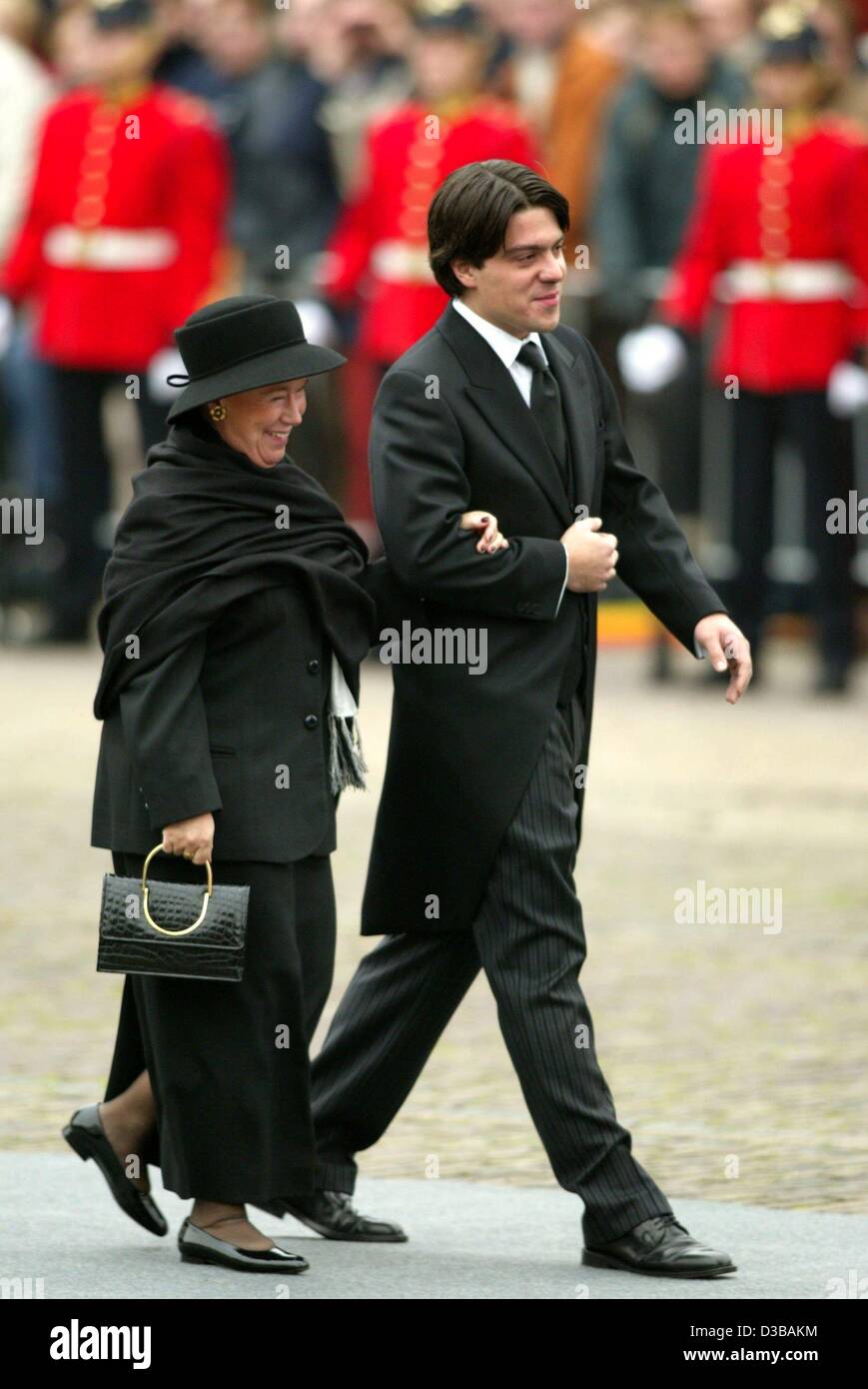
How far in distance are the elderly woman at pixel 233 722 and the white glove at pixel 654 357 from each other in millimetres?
7027

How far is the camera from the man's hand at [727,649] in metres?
5.63

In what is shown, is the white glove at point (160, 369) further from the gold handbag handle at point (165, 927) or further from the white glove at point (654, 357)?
the gold handbag handle at point (165, 927)

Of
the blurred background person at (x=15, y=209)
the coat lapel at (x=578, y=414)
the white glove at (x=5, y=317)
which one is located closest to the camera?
the coat lapel at (x=578, y=414)

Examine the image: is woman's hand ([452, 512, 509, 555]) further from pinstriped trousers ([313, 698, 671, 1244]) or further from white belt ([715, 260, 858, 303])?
white belt ([715, 260, 858, 303])

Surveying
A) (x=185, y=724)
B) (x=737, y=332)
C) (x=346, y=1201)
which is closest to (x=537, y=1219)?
(x=346, y=1201)

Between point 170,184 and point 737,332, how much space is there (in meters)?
2.31

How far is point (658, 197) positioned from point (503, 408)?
26.6 ft

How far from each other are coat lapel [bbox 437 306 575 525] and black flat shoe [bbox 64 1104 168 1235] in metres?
1.27

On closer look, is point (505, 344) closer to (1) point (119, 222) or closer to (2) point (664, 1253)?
(2) point (664, 1253)

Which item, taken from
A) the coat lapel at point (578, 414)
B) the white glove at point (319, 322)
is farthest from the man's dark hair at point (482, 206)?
the white glove at point (319, 322)

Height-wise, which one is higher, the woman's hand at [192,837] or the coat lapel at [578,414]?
the coat lapel at [578,414]

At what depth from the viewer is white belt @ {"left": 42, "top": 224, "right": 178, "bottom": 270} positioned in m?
13.3

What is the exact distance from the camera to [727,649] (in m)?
5.66

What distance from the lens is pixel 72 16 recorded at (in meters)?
15.9
